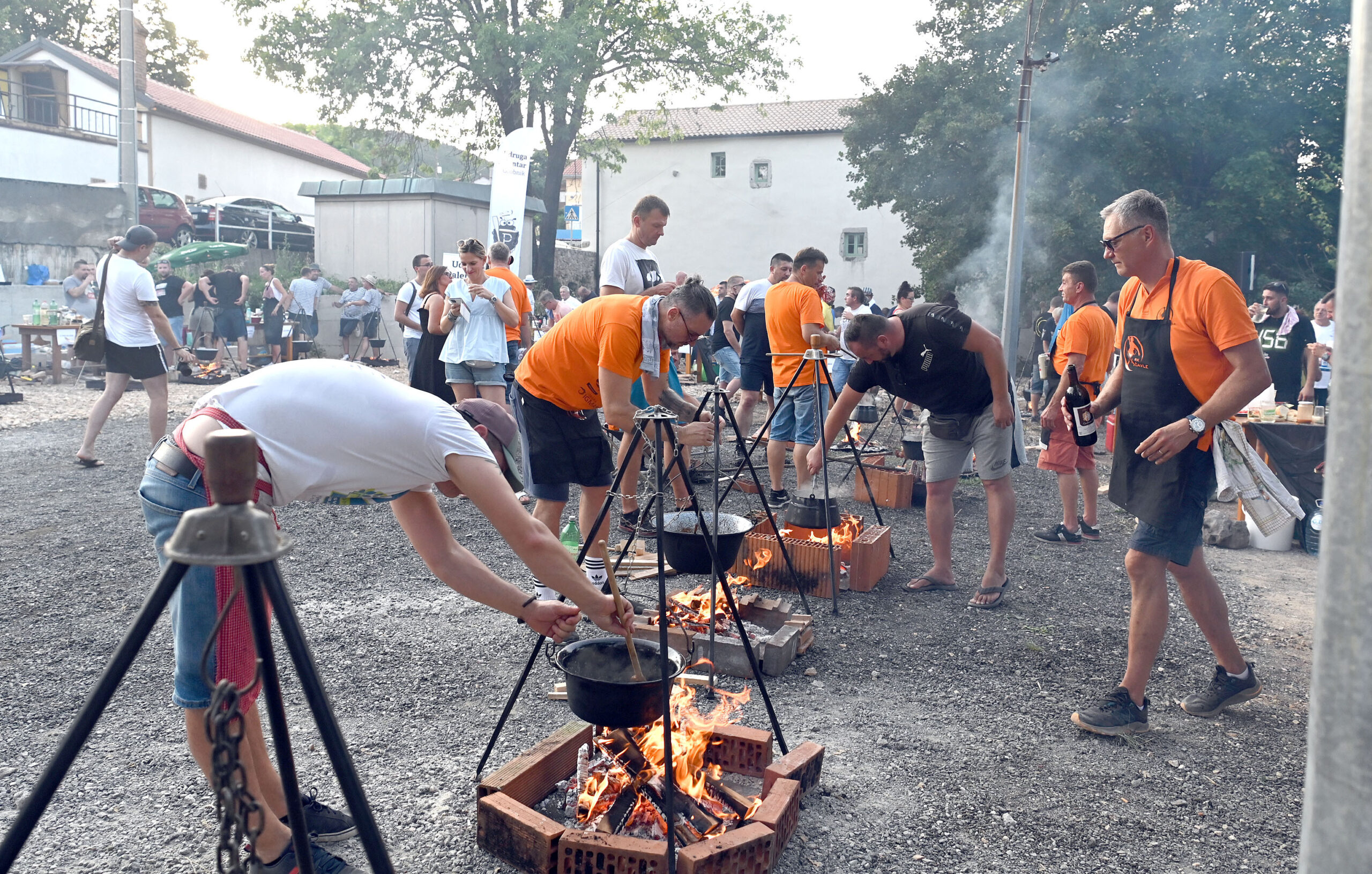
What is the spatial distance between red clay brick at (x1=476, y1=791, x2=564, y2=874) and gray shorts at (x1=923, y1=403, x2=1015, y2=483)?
3.42 m

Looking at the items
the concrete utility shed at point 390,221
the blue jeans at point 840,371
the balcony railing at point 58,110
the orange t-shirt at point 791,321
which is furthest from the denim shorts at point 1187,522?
the balcony railing at point 58,110

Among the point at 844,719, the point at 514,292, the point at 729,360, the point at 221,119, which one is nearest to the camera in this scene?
the point at 844,719

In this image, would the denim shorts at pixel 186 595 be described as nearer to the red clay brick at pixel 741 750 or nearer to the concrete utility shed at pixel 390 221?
the red clay brick at pixel 741 750

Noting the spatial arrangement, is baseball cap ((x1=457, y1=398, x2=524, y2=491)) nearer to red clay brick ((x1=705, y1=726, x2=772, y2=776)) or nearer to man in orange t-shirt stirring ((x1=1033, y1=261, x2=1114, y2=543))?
red clay brick ((x1=705, y1=726, x2=772, y2=776))

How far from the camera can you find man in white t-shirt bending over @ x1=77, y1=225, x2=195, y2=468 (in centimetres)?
723

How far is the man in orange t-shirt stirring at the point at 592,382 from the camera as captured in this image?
4277mm

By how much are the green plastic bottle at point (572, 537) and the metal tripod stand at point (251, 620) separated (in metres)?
3.87

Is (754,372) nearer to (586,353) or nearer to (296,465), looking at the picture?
(586,353)

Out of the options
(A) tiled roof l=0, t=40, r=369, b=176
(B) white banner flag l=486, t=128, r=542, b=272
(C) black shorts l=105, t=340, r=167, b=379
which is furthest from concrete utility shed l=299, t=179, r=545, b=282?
(C) black shorts l=105, t=340, r=167, b=379

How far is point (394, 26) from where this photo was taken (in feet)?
81.8

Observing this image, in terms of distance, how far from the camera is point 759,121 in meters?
41.2

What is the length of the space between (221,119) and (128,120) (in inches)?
942

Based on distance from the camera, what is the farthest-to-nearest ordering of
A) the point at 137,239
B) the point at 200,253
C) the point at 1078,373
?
the point at 200,253 < the point at 137,239 < the point at 1078,373

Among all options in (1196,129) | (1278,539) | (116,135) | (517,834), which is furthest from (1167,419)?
(116,135)
